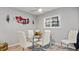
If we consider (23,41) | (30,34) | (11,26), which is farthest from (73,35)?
(11,26)

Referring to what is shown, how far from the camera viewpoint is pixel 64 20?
3.96ft

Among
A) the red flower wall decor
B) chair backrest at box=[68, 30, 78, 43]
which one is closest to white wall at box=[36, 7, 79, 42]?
chair backrest at box=[68, 30, 78, 43]

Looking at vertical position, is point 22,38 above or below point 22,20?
below

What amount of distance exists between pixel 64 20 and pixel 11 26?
27.9 inches

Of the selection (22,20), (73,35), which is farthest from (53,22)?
(22,20)

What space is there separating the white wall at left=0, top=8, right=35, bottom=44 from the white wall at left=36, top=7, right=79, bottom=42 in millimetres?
178

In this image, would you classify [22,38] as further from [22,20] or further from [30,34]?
[22,20]

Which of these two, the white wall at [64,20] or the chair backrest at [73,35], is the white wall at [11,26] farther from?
the chair backrest at [73,35]

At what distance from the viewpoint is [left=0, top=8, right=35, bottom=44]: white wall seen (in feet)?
3.82

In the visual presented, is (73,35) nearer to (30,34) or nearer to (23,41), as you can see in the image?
(30,34)

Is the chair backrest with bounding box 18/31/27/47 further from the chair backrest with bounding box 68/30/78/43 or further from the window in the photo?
the chair backrest with bounding box 68/30/78/43
